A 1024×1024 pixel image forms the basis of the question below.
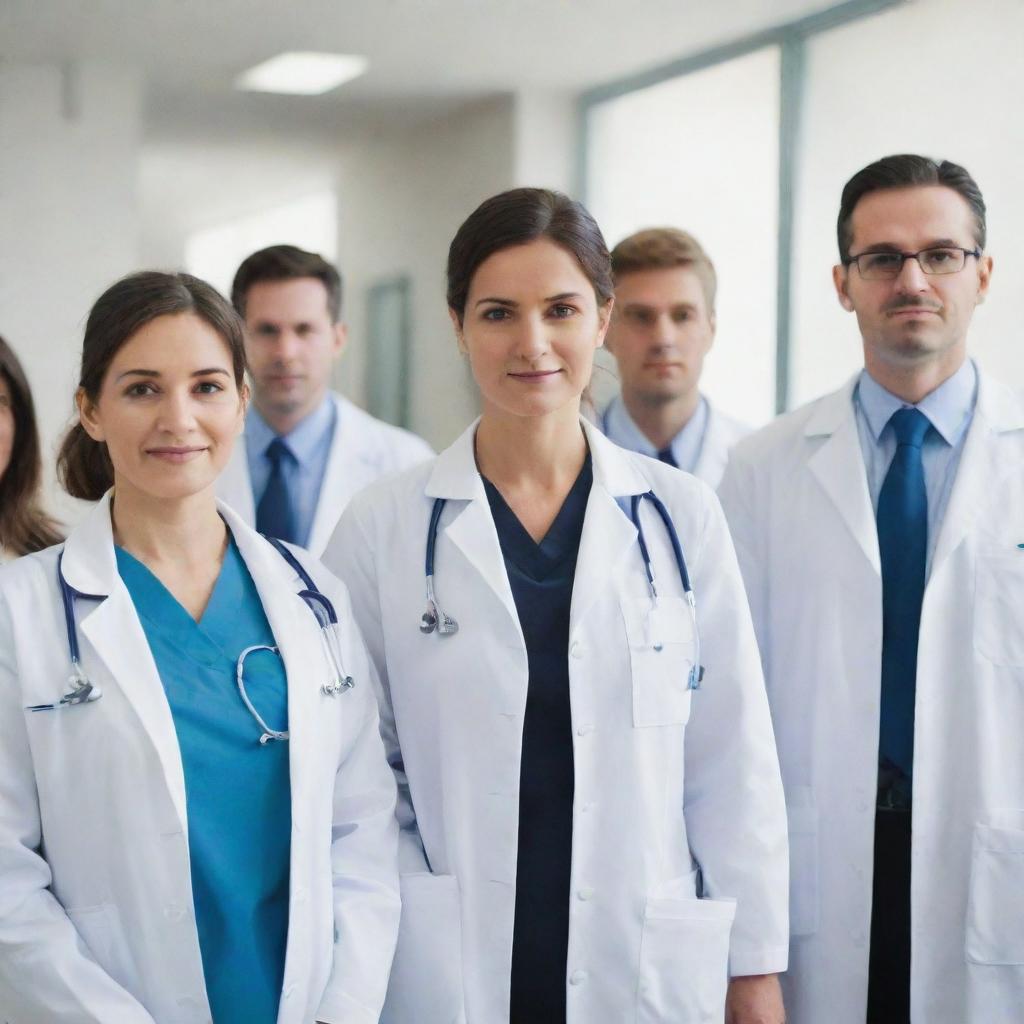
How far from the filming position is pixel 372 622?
1.81 metres

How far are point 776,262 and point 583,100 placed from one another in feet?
3.53

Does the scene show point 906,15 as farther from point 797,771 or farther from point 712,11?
point 797,771

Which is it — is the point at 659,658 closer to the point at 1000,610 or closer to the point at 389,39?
the point at 1000,610

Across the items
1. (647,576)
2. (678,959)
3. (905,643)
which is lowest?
(678,959)

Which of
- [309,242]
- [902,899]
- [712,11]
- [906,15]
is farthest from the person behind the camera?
[309,242]

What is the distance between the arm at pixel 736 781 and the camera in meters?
1.76

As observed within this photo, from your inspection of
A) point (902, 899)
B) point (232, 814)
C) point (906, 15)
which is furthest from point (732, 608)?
point (906, 15)

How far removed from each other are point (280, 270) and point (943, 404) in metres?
1.64

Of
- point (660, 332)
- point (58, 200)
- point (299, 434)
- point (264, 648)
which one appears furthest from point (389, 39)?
point (264, 648)

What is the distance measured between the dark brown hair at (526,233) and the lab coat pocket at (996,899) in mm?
948

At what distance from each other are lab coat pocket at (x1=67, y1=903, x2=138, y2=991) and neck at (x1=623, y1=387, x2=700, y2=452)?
1704 millimetres

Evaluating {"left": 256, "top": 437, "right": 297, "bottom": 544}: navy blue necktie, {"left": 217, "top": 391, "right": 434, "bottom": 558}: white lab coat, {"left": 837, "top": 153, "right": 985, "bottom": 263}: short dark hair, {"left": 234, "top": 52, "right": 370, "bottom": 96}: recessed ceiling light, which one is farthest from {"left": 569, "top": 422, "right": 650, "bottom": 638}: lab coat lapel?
{"left": 234, "top": 52, "right": 370, "bottom": 96}: recessed ceiling light

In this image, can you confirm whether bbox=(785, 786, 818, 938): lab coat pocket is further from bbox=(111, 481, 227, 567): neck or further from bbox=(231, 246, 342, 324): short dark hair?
bbox=(231, 246, 342, 324): short dark hair

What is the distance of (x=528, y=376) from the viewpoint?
5.68 feet
